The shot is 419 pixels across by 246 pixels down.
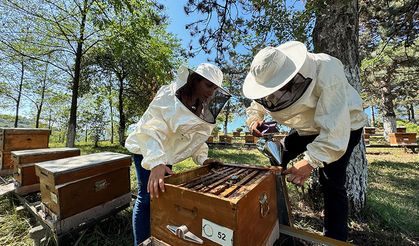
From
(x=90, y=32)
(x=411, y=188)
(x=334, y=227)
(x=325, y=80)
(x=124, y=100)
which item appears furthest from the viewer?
(x=124, y=100)

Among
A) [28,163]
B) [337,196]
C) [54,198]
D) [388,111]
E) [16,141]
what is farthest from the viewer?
[388,111]

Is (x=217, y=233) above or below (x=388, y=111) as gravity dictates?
below

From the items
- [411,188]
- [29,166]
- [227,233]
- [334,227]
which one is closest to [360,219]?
[334,227]

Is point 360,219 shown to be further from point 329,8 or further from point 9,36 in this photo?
point 9,36

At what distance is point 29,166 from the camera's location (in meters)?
2.73

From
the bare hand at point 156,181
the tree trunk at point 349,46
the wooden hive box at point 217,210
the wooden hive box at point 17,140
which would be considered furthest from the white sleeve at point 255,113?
the wooden hive box at point 17,140

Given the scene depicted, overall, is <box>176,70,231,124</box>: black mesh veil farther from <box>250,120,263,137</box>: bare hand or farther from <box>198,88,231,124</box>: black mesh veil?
<box>250,120,263,137</box>: bare hand

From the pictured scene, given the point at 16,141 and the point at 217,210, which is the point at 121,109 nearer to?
the point at 16,141

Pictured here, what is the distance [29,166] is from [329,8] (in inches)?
146

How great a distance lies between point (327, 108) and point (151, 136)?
3.48 ft

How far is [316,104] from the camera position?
1389 millimetres

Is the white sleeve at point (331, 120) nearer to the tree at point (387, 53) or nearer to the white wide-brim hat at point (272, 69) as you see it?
the white wide-brim hat at point (272, 69)

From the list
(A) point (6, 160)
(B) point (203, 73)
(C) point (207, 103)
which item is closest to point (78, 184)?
(C) point (207, 103)

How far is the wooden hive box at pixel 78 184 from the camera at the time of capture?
186 cm
